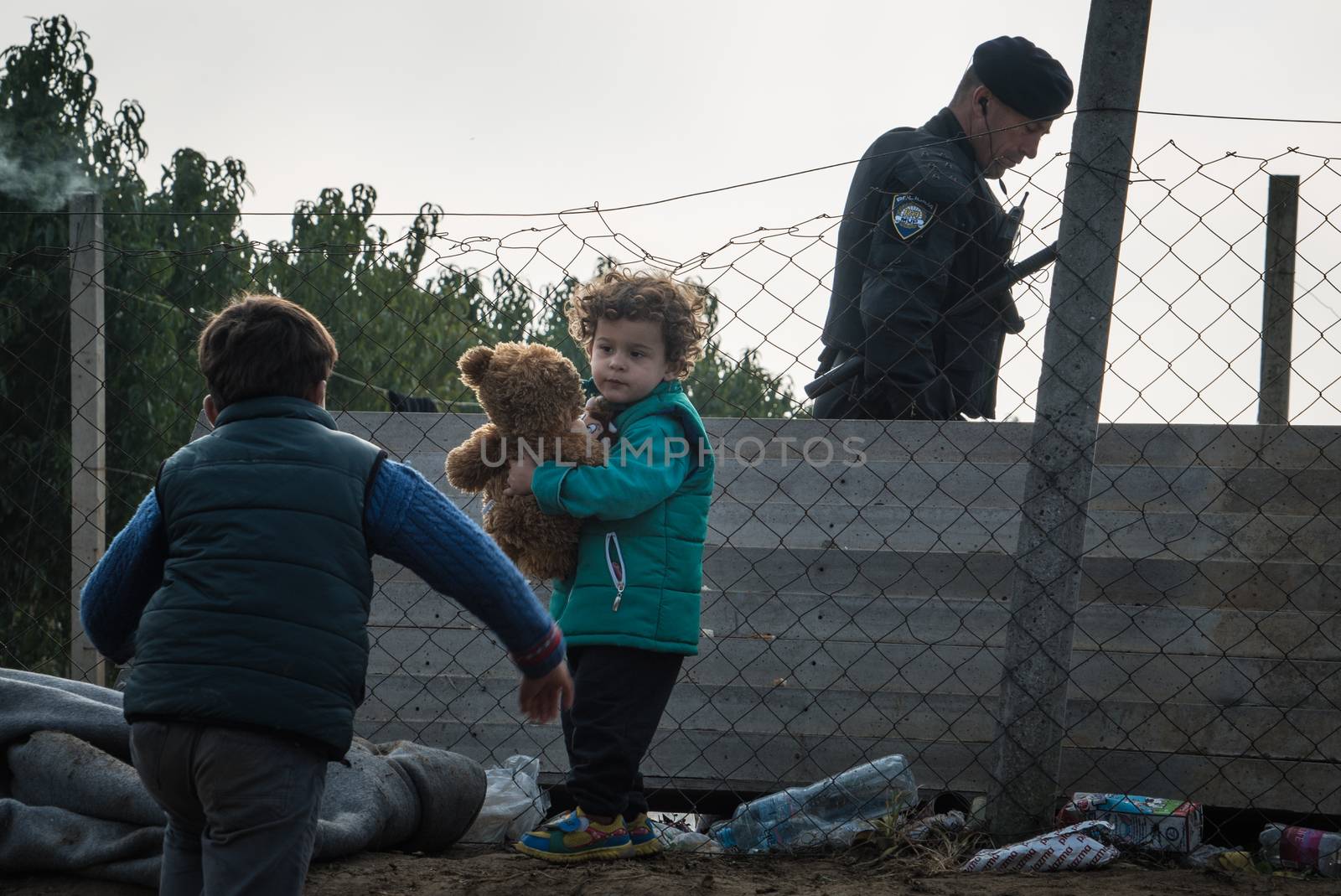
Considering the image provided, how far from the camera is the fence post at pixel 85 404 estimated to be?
12.1 feet

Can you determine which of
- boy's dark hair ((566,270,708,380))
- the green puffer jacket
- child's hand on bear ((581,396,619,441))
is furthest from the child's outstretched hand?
boy's dark hair ((566,270,708,380))

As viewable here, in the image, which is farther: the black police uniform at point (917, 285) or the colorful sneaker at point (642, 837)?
the black police uniform at point (917, 285)

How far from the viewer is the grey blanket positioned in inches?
100

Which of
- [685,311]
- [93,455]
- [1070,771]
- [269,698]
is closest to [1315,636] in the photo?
[1070,771]

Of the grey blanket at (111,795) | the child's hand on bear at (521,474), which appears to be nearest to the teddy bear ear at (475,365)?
the child's hand on bear at (521,474)

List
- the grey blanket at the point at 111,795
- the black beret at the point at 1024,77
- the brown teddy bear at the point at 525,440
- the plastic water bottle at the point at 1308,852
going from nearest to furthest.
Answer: the grey blanket at the point at 111,795 → the brown teddy bear at the point at 525,440 → the plastic water bottle at the point at 1308,852 → the black beret at the point at 1024,77

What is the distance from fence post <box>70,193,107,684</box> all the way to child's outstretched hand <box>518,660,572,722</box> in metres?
2.31

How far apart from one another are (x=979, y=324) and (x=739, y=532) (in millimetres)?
1009

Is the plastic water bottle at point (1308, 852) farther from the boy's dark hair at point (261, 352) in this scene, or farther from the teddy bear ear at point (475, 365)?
the boy's dark hair at point (261, 352)

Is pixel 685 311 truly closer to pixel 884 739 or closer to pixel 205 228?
pixel 884 739

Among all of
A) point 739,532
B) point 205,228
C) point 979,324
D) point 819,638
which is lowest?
point 819,638

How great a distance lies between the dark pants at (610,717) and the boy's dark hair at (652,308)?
713mm

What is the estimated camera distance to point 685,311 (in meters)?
2.76

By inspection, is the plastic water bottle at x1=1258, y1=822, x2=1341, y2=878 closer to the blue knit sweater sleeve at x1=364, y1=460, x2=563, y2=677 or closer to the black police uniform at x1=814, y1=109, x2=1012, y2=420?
the black police uniform at x1=814, y1=109, x2=1012, y2=420
